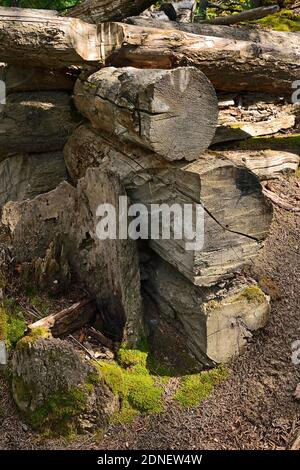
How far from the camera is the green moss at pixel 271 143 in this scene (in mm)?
5938

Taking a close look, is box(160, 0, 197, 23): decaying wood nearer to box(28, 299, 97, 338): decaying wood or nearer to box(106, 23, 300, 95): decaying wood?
box(106, 23, 300, 95): decaying wood

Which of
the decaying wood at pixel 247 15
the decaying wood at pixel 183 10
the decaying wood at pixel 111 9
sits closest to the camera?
the decaying wood at pixel 111 9

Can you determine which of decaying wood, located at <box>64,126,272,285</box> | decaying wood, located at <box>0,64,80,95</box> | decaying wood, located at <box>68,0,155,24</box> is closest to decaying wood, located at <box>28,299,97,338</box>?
decaying wood, located at <box>64,126,272,285</box>

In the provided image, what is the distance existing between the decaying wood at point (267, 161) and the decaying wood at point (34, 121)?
2.13 m

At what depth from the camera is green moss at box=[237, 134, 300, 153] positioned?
234 inches

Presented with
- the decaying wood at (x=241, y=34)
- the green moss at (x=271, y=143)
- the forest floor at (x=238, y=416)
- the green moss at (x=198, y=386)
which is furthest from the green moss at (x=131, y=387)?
the decaying wood at (x=241, y=34)

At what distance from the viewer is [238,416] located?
3664mm

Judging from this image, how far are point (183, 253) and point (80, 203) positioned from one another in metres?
1.27

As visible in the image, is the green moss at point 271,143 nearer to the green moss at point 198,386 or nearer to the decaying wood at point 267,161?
the decaying wood at point 267,161

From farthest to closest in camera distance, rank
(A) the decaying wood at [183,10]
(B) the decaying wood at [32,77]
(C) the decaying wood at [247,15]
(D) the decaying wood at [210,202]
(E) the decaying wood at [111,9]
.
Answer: (A) the decaying wood at [183,10], (C) the decaying wood at [247,15], (E) the decaying wood at [111,9], (B) the decaying wood at [32,77], (D) the decaying wood at [210,202]

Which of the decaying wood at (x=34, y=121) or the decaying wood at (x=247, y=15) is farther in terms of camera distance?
the decaying wood at (x=247, y=15)

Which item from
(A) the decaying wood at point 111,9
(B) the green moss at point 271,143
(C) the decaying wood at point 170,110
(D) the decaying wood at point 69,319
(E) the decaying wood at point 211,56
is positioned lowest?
(D) the decaying wood at point 69,319

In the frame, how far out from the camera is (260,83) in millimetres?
5715

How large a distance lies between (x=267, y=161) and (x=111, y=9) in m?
2.77
